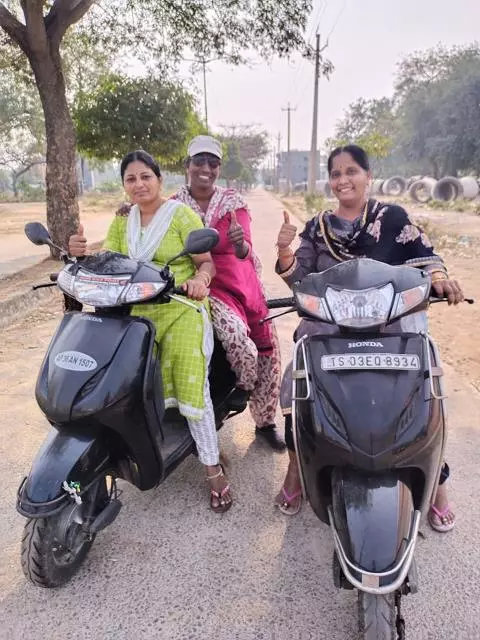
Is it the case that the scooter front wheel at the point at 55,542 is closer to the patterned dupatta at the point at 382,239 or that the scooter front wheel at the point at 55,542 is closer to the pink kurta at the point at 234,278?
the pink kurta at the point at 234,278

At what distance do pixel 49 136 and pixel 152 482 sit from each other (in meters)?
7.65

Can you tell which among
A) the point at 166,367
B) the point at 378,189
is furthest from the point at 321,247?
the point at 378,189

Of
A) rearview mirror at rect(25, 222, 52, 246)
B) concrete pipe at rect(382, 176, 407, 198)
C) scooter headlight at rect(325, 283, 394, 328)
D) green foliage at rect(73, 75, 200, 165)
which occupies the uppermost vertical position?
Answer: green foliage at rect(73, 75, 200, 165)

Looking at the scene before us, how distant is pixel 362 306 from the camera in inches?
62.6

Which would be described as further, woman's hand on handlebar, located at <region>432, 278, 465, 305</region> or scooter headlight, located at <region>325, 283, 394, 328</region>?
woman's hand on handlebar, located at <region>432, 278, 465, 305</region>

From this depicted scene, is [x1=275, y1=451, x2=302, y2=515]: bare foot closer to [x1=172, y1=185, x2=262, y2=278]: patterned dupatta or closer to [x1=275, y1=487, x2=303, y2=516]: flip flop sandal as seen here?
[x1=275, y1=487, x2=303, y2=516]: flip flop sandal

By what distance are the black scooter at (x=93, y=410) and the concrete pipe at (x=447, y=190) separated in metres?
28.8

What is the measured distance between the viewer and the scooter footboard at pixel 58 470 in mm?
1757

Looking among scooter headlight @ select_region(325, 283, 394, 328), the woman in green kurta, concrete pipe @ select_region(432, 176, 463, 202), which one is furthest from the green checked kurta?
concrete pipe @ select_region(432, 176, 463, 202)

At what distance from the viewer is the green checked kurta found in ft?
7.33

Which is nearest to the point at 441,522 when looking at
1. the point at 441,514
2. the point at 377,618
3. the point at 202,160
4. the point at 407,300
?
the point at 441,514

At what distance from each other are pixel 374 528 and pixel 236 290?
1.57 metres

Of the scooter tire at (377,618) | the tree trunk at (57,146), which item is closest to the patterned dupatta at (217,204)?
the scooter tire at (377,618)

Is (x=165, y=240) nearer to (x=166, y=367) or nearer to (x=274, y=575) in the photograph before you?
(x=166, y=367)
